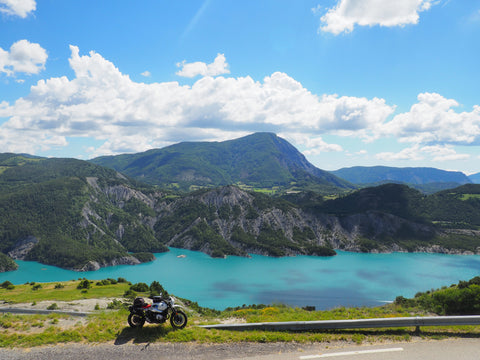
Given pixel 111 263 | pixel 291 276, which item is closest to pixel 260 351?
pixel 291 276

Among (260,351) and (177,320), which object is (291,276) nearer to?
(177,320)

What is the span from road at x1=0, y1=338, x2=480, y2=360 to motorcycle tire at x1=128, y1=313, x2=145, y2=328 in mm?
1645

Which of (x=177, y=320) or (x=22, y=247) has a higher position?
(x=177, y=320)

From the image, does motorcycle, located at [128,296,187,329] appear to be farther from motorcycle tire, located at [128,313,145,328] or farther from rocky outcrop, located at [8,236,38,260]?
rocky outcrop, located at [8,236,38,260]

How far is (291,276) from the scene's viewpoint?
140 metres

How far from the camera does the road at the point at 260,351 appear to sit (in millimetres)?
10867

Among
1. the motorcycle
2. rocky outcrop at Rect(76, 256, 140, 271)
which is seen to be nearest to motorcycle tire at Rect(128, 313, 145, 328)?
the motorcycle

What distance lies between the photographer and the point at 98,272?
153250mm

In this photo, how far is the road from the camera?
428 inches

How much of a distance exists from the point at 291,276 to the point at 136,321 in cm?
13610

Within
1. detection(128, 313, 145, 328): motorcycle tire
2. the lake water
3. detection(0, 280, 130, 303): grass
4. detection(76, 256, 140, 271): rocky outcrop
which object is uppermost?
detection(128, 313, 145, 328): motorcycle tire

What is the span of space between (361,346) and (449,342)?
148 inches

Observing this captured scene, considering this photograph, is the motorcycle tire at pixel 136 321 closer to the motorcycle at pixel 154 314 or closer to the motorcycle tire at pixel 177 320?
the motorcycle at pixel 154 314

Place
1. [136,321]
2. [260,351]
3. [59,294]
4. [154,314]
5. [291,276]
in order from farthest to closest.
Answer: [291,276], [59,294], [136,321], [154,314], [260,351]
